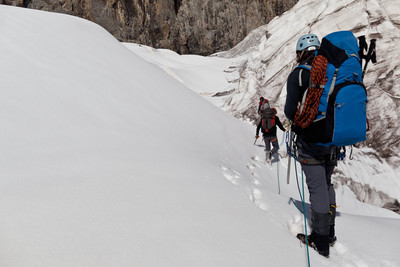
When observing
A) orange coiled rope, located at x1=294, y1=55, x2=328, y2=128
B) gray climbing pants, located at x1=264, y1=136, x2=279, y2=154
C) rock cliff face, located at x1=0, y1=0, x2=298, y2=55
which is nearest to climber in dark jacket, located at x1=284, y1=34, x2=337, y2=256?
orange coiled rope, located at x1=294, y1=55, x2=328, y2=128

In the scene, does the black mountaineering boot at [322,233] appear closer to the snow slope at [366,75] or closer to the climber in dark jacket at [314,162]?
the climber in dark jacket at [314,162]

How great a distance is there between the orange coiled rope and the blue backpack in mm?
32

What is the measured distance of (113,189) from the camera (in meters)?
2.33

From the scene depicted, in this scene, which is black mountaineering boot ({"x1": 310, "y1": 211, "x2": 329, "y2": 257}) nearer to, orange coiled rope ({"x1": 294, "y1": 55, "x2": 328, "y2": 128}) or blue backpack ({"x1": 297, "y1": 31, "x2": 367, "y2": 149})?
blue backpack ({"x1": 297, "y1": 31, "x2": 367, "y2": 149})

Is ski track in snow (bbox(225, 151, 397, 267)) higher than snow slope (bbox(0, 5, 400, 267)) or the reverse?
the reverse

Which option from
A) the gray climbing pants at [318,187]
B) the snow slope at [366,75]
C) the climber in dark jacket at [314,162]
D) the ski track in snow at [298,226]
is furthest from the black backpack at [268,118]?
the gray climbing pants at [318,187]

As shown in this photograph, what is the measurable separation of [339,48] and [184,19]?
40.5 metres

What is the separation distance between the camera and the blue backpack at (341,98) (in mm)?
2180

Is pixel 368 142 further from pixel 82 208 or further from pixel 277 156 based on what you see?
pixel 82 208

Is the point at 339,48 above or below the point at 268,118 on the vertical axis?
above

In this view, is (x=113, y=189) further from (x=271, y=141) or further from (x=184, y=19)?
(x=184, y=19)

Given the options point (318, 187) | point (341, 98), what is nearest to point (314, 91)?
point (341, 98)

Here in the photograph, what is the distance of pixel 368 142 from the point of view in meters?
8.24

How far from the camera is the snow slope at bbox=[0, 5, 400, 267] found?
1.79 meters
